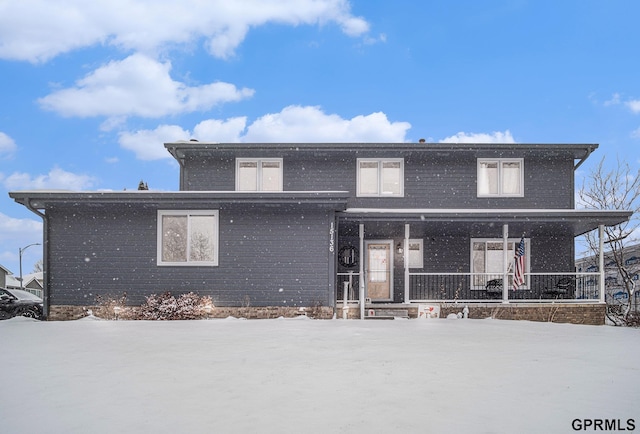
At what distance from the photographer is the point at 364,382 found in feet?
20.6

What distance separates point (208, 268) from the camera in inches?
566

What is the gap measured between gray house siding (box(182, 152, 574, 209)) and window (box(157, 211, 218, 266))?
3846 millimetres

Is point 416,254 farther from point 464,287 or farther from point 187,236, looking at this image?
point 187,236

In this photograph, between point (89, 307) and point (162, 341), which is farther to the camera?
point (89, 307)

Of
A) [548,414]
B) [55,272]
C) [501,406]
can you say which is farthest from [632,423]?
[55,272]

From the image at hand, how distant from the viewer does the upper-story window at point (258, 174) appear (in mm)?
18422

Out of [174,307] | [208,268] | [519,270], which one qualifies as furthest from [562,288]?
[174,307]

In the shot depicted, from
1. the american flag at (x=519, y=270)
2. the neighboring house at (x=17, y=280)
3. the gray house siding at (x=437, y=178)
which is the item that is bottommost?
the neighboring house at (x=17, y=280)

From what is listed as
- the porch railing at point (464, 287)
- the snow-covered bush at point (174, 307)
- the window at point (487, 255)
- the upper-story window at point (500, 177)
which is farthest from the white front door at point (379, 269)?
the snow-covered bush at point (174, 307)

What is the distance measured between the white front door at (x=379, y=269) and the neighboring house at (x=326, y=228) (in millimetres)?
38

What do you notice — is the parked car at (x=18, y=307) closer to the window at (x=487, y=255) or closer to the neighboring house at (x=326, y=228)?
the neighboring house at (x=326, y=228)

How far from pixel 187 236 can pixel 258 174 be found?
475 cm

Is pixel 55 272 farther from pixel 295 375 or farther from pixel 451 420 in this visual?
pixel 451 420

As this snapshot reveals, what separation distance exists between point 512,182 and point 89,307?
14680 millimetres
